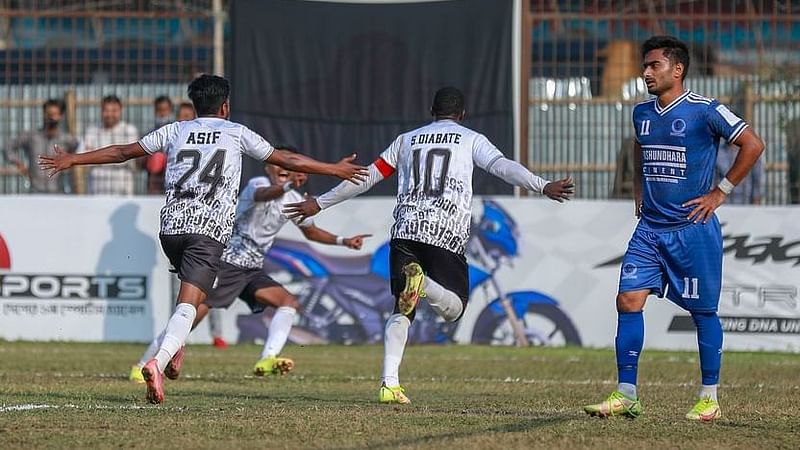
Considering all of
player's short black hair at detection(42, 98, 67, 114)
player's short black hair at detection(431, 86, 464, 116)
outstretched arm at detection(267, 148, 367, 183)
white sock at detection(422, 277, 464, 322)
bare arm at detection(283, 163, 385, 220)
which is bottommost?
white sock at detection(422, 277, 464, 322)

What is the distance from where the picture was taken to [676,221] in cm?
877

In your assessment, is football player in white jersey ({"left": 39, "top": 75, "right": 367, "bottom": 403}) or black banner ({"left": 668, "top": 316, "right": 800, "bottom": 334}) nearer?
football player in white jersey ({"left": 39, "top": 75, "right": 367, "bottom": 403})

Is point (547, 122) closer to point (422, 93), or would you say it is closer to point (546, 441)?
point (422, 93)

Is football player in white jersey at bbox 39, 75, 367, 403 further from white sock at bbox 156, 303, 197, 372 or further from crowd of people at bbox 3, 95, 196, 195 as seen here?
crowd of people at bbox 3, 95, 196, 195

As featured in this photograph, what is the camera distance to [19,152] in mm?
18484

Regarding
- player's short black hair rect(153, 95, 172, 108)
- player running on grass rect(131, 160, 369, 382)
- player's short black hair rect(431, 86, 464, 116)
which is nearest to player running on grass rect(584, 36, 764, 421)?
player's short black hair rect(431, 86, 464, 116)

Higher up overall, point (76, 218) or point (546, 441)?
point (76, 218)

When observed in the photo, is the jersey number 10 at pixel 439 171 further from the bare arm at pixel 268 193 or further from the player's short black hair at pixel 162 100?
the player's short black hair at pixel 162 100

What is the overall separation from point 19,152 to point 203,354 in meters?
4.56

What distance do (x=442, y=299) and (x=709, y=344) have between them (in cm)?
190

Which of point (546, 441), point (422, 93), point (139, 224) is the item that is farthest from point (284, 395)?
point (422, 93)

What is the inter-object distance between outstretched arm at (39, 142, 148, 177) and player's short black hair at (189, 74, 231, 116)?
19.6 inches

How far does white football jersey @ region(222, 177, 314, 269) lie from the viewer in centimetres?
1302

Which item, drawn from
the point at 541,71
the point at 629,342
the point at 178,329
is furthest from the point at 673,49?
the point at 541,71
